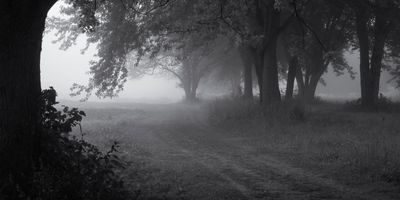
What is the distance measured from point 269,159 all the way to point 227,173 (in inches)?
87.3

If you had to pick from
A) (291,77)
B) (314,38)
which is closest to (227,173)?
(291,77)

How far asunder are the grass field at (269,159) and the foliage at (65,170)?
697 mm

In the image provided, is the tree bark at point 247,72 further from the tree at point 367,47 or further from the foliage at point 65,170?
the foliage at point 65,170

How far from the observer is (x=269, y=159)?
12.1 metres

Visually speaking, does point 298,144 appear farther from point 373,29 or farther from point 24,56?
point 373,29

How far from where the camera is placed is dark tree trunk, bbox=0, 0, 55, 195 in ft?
22.5

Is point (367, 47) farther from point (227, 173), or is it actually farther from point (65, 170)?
point (65, 170)

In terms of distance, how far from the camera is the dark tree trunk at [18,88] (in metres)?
6.86

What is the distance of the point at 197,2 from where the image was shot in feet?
68.8

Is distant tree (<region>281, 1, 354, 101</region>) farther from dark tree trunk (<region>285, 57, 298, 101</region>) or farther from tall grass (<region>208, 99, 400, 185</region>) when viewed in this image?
tall grass (<region>208, 99, 400, 185</region>)

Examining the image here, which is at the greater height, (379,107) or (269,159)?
(379,107)

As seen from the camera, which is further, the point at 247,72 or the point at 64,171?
the point at 247,72

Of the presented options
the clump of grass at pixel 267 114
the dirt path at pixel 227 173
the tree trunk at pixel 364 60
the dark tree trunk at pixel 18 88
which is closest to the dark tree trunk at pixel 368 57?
the tree trunk at pixel 364 60

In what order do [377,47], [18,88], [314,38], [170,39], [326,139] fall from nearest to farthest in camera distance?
[18,88]
[326,139]
[170,39]
[377,47]
[314,38]
